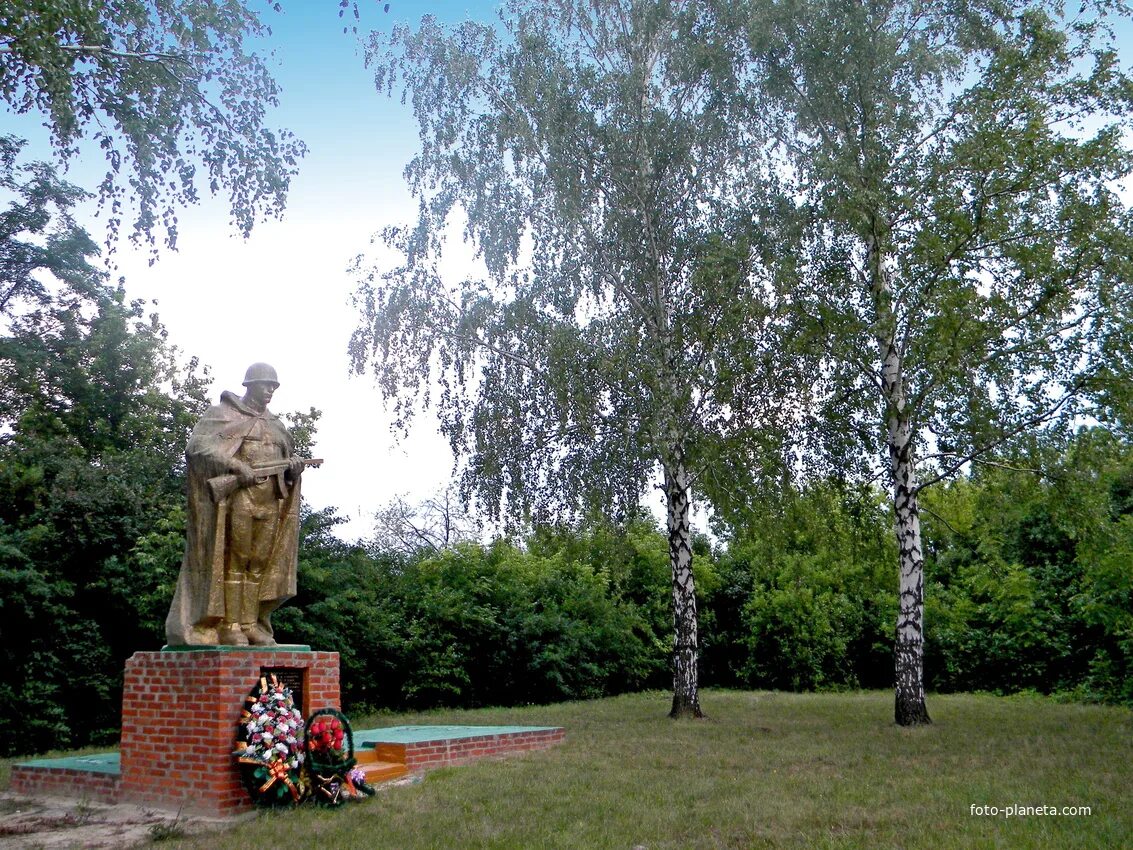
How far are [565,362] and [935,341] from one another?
4.83 meters

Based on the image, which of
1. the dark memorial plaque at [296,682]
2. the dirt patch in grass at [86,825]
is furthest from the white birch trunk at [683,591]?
the dirt patch in grass at [86,825]

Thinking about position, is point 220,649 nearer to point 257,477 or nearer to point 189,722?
point 189,722

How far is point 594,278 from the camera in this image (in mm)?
14773

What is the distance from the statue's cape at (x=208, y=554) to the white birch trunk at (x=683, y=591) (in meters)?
6.75

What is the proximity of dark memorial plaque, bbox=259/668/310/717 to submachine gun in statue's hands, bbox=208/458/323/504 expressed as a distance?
4.75 ft

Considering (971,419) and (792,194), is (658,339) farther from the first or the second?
(971,419)

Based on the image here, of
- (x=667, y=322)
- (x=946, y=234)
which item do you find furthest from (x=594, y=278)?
(x=946, y=234)

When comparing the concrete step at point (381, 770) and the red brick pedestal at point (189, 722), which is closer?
the red brick pedestal at point (189, 722)

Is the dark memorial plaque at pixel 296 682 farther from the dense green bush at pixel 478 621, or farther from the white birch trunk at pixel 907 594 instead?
the white birch trunk at pixel 907 594

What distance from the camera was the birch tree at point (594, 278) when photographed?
13.3 metres

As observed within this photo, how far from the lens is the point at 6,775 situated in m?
9.27

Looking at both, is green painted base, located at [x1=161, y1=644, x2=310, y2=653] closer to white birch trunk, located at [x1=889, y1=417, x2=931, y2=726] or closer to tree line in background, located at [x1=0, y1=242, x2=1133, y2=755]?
tree line in background, located at [x1=0, y1=242, x2=1133, y2=755]

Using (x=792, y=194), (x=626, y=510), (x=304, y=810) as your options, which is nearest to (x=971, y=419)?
(x=792, y=194)

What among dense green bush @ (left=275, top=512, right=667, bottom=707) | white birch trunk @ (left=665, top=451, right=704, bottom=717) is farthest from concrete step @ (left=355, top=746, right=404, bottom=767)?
dense green bush @ (left=275, top=512, right=667, bottom=707)
